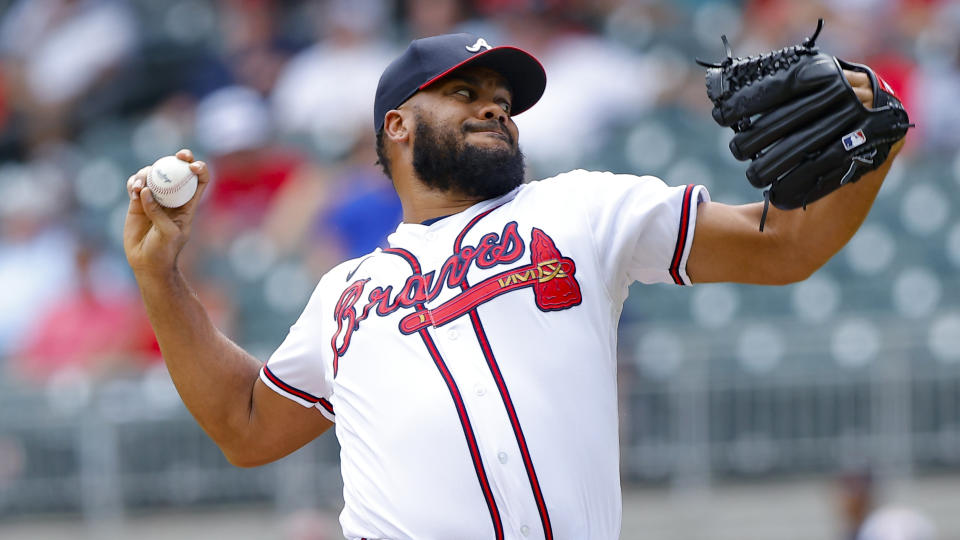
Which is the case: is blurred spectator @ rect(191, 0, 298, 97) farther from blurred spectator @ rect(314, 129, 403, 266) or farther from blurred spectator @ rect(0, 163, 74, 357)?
blurred spectator @ rect(314, 129, 403, 266)

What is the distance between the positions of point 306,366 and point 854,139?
59.2 inches

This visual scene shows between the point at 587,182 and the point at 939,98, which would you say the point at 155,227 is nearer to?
the point at 587,182

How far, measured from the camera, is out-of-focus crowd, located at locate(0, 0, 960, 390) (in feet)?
27.3

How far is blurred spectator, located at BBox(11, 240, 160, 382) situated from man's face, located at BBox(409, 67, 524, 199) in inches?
188

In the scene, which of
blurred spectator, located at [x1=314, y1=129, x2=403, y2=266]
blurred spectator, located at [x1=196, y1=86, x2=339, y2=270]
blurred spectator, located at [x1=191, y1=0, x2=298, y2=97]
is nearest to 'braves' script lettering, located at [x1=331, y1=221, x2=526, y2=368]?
blurred spectator, located at [x1=314, y1=129, x2=403, y2=266]

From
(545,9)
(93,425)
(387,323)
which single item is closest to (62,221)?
(93,425)

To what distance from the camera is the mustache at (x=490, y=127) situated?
11.4ft

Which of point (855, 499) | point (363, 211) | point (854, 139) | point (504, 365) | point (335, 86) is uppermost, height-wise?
point (335, 86)

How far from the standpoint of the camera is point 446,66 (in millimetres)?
3477

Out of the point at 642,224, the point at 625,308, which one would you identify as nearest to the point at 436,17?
the point at 625,308

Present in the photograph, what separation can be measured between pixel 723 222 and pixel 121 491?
5.28 metres

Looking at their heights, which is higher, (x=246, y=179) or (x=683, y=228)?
(x=246, y=179)

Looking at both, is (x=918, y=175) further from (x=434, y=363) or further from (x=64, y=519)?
(x=434, y=363)

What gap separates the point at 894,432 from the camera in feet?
22.8
